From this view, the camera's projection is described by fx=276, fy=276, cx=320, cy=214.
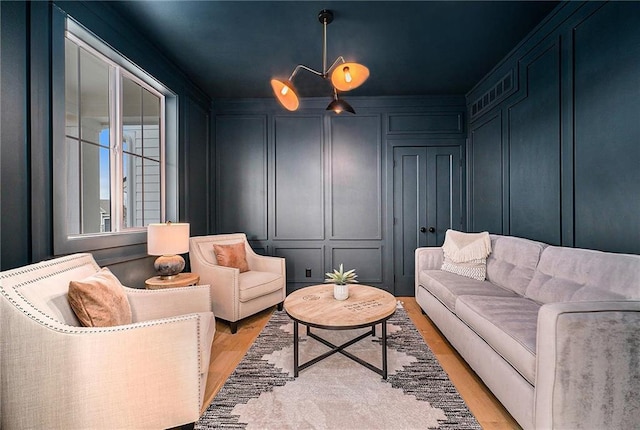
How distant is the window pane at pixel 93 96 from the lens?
213cm

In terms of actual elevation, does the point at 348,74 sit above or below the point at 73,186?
above

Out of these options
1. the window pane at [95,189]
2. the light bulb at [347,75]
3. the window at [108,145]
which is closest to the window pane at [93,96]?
the window at [108,145]

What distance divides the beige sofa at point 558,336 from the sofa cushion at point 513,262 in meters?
0.01

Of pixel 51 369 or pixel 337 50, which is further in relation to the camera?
pixel 337 50

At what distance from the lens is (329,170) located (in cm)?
390

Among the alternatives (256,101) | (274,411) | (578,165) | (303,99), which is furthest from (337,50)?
(274,411)

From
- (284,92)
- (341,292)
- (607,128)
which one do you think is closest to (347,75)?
(284,92)

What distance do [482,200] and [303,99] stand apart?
2733mm

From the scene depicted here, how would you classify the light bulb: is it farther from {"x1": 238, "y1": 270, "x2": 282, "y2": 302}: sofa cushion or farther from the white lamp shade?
{"x1": 238, "y1": 270, "x2": 282, "y2": 302}: sofa cushion

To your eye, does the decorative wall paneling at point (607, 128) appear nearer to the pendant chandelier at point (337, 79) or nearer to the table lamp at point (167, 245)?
the pendant chandelier at point (337, 79)

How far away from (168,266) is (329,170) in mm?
2360

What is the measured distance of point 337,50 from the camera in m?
2.71

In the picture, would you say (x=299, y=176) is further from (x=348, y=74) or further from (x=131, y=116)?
(x=348, y=74)

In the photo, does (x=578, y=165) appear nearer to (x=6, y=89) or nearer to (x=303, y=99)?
(x=303, y=99)
